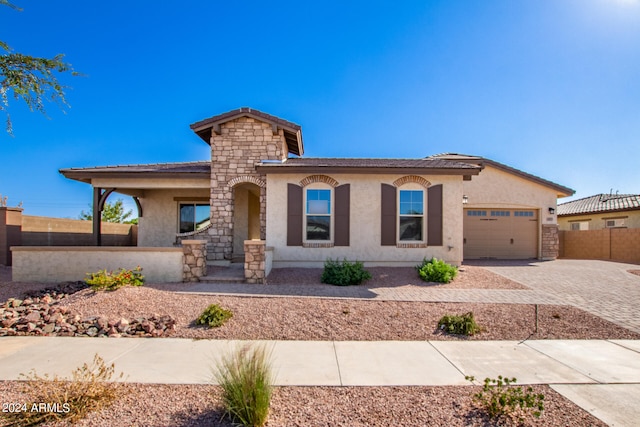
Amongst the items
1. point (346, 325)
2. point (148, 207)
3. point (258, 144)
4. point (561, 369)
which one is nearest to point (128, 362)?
point (346, 325)

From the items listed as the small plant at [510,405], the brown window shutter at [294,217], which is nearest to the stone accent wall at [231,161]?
the brown window shutter at [294,217]

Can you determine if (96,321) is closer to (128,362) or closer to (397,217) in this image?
(128,362)

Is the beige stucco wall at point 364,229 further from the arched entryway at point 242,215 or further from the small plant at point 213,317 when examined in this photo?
the small plant at point 213,317

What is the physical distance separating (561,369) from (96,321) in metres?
7.48

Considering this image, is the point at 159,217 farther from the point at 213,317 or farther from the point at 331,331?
the point at 331,331

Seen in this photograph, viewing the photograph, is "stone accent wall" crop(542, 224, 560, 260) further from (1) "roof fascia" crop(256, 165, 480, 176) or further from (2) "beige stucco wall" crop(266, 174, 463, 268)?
(1) "roof fascia" crop(256, 165, 480, 176)

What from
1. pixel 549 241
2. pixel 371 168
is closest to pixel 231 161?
pixel 371 168

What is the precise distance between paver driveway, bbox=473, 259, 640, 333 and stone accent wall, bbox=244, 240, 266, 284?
7.56 meters

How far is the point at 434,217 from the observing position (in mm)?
11477

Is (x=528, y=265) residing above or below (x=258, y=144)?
below

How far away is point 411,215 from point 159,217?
10.5 metres

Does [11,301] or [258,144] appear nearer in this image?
[11,301]

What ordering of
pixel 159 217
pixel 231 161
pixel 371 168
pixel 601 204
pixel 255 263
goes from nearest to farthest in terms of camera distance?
pixel 255 263, pixel 371 168, pixel 231 161, pixel 159 217, pixel 601 204

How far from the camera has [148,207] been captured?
47.3 feet
